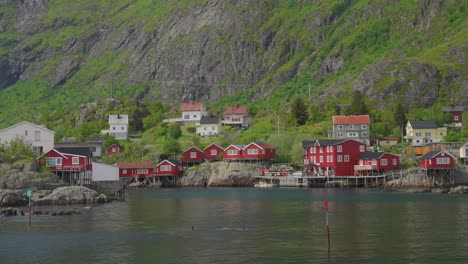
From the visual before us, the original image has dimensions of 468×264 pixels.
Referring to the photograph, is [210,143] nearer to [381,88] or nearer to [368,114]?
[368,114]

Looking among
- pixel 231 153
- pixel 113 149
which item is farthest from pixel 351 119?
pixel 113 149

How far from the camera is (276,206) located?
93562 millimetres

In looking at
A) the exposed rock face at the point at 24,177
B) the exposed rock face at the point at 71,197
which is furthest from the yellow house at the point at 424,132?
the exposed rock face at the point at 24,177

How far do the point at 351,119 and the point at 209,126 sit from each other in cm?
3520

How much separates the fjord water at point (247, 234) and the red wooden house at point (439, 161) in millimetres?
34167

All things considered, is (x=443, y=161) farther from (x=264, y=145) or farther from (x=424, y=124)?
(x=264, y=145)

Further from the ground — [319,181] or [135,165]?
[135,165]

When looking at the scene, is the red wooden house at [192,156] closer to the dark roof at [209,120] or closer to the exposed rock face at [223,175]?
the exposed rock face at [223,175]

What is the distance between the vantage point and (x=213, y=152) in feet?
534

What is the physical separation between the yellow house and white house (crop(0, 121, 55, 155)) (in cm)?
7622

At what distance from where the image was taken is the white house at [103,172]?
115294 mm

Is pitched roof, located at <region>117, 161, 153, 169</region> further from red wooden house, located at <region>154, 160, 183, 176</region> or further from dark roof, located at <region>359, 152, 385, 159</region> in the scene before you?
dark roof, located at <region>359, 152, 385, 159</region>

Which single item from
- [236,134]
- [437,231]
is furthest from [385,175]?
[437,231]

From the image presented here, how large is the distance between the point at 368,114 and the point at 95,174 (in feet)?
267
